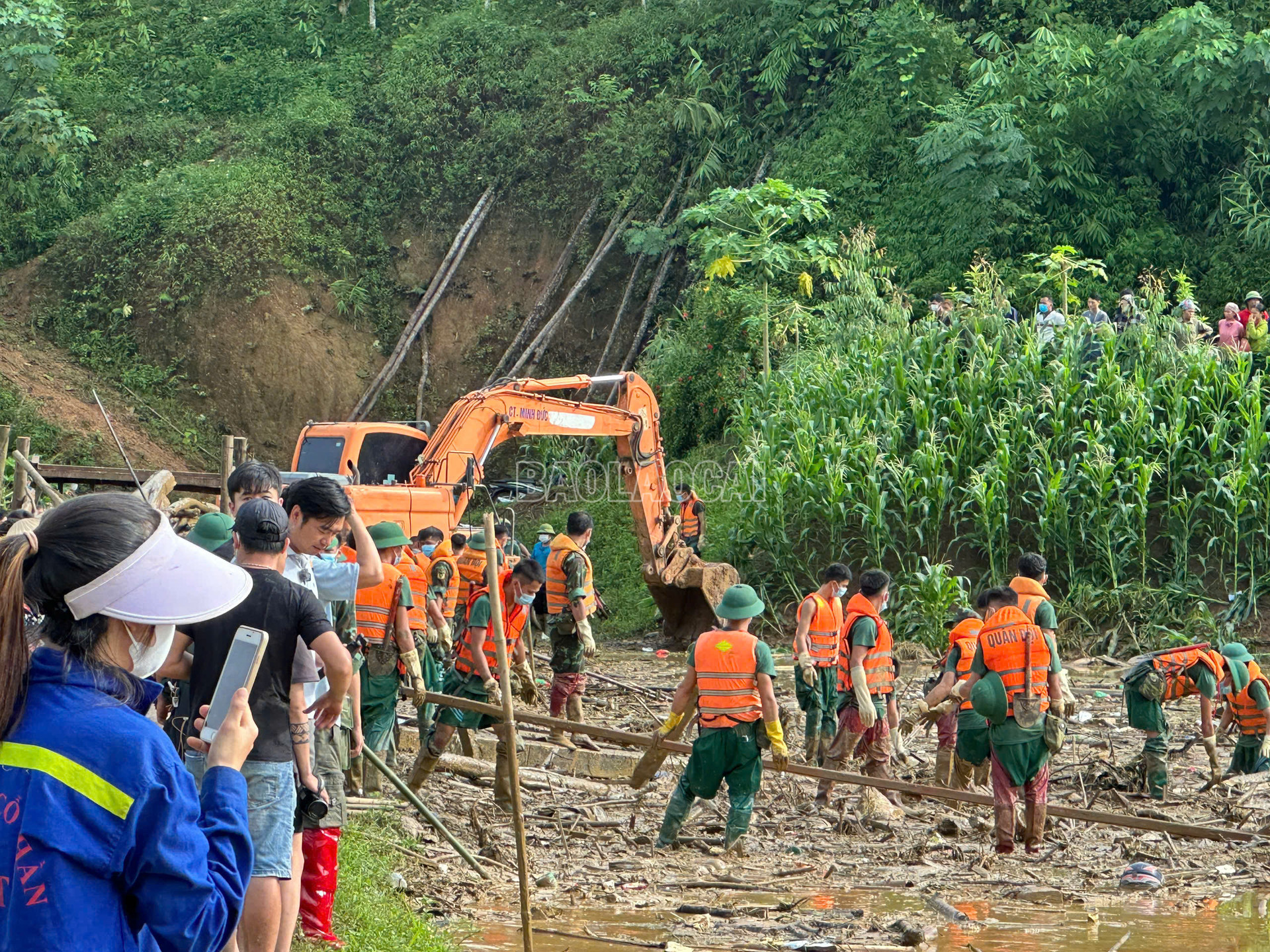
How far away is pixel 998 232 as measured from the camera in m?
24.6

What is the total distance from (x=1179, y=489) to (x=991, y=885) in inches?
412

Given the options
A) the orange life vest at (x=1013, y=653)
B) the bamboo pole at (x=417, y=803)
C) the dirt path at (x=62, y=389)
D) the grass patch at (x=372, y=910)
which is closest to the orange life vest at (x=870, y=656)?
the orange life vest at (x=1013, y=653)

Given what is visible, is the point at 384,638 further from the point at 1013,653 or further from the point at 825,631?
the point at 1013,653

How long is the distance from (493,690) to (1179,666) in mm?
4730

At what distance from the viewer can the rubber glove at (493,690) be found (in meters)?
9.21

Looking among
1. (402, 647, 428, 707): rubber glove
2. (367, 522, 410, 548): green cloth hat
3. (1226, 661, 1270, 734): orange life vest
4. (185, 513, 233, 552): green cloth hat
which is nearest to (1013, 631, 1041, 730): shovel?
(1226, 661, 1270, 734): orange life vest

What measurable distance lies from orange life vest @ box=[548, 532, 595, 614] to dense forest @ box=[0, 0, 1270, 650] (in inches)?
225

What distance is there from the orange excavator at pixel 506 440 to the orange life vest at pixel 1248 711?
758 centimetres

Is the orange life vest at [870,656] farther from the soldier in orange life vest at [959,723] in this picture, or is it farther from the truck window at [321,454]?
the truck window at [321,454]

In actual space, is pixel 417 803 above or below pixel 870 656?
below

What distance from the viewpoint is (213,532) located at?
581cm

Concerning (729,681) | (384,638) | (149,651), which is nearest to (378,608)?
(384,638)

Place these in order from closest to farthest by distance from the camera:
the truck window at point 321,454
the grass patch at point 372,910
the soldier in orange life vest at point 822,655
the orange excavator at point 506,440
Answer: the grass patch at point 372,910 < the soldier in orange life vest at point 822,655 < the orange excavator at point 506,440 < the truck window at point 321,454

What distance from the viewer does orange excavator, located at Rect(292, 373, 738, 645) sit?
14219 millimetres
